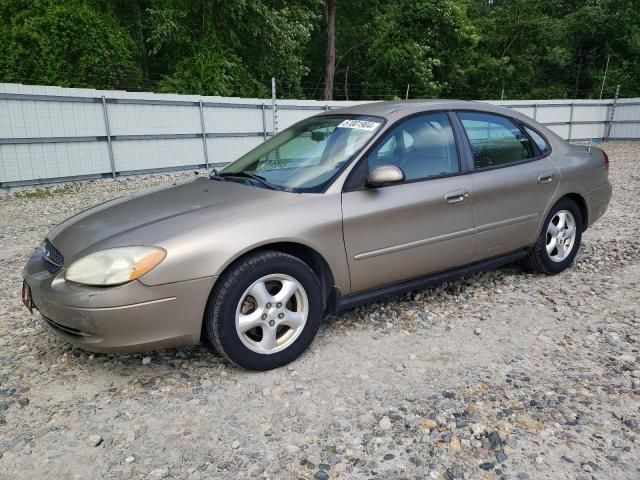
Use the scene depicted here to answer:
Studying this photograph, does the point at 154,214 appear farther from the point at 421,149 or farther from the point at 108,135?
the point at 108,135

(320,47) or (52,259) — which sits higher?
(320,47)

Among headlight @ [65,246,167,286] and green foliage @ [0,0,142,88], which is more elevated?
green foliage @ [0,0,142,88]

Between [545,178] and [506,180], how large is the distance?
49cm

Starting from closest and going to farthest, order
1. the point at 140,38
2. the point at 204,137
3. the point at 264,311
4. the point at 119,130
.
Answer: the point at 264,311 < the point at 119,130 < the point at 204,137 < the point at 140,38

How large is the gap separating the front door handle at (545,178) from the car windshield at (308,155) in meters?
1.55

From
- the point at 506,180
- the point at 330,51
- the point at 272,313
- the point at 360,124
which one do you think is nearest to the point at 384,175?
the point at 360,124

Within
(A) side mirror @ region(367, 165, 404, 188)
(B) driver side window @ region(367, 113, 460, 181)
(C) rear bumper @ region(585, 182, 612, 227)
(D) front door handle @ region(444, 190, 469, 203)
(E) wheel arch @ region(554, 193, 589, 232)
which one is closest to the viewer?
(A) side mirror @ region(367, 165, 404, 188)

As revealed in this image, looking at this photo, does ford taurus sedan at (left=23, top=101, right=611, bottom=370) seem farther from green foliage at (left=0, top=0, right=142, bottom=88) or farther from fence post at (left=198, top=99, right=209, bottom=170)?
green foliage at (left=0, top=0, right=142, bottom=88)

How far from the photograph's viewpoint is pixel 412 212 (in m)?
3.37

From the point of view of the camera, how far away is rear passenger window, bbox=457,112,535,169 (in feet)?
12.5

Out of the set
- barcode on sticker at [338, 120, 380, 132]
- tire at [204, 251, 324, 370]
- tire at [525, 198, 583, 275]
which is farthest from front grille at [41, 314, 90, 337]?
tire at [525, 198, 583, 275]

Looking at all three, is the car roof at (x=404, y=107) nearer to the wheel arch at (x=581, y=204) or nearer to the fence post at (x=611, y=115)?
the wheel arch at (x=581, y=204)

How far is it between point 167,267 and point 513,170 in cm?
276

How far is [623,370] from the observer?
2.90 m
